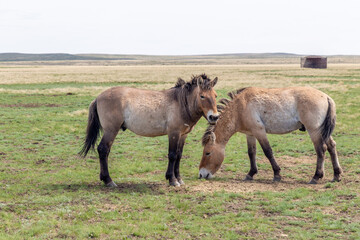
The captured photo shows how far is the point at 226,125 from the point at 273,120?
1.15 meters

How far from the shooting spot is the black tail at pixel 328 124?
30.4 ft

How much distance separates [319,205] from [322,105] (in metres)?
2.73

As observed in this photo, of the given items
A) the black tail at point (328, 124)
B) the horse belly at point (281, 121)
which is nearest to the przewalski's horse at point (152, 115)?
the horse belly at point (281, 121)

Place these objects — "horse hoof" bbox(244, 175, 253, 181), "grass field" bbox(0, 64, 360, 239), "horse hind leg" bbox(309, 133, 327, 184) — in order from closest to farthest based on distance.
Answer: "grass field" bbox(0, 64, 360, 239), "horse hind leg" bbox(309, 133, 327, 184), "horse hoof" bbox(244, 175, 253, 181)

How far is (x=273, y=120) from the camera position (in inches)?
378

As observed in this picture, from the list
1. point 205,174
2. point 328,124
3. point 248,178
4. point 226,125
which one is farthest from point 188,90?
point 328,124

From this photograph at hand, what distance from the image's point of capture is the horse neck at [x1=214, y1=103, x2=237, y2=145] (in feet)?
31.8

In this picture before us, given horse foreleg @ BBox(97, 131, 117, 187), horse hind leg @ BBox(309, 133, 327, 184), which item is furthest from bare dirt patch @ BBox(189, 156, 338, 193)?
horse foreleg @ BBox(97, 131, 117, 187)

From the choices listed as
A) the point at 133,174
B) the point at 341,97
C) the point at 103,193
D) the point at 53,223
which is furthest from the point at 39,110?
the point at 341,97

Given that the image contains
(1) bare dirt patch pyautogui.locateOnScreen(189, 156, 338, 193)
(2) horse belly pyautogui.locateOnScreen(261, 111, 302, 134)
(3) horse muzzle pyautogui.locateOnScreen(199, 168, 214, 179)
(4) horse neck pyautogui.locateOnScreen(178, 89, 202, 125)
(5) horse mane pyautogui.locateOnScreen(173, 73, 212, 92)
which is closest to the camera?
(5) horse mane pyautogui.locateOnScreen(173, 73, 212, 92)

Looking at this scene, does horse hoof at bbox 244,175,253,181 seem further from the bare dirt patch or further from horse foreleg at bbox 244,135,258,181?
the bare dirt patch

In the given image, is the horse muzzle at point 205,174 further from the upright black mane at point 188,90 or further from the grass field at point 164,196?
the upright black mane at point 188,90

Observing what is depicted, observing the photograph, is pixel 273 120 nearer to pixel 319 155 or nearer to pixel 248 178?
pixel 319 155

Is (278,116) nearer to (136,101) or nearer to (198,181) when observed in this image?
(198,181)
